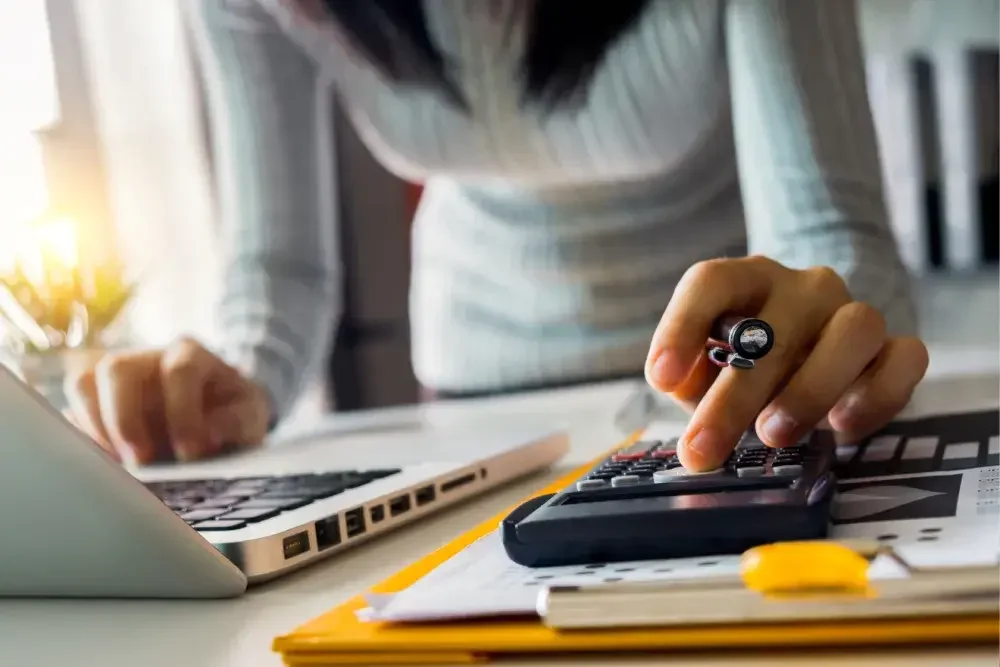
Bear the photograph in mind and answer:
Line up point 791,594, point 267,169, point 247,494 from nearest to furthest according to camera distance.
A: point 791,594, point 247,494, point 267,169

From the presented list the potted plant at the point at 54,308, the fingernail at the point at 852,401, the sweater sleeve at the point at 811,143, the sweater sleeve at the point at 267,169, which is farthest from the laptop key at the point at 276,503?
the potted plant at the point at 54,308

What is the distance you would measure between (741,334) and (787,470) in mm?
58

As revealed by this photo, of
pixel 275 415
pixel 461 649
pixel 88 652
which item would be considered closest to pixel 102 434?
pixel 275 415

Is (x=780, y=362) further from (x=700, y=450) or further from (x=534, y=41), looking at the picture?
(x=534, y=41)

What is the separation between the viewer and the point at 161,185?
210 cm

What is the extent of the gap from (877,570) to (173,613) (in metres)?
0.22

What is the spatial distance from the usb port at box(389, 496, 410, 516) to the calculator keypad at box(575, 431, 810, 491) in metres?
0.09

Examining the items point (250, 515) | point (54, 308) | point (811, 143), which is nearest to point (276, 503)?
point (250, 515)

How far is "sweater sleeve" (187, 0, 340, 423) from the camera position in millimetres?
928

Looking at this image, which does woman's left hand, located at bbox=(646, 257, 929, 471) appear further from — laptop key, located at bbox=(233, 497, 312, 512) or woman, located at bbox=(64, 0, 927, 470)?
laptop key, located at bbox=(233, 497, 312, 512)

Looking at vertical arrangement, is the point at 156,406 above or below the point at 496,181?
below

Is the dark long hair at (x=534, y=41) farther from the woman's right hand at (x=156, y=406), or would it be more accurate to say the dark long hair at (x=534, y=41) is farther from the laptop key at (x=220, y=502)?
the laptop key at (x=220, y=502)

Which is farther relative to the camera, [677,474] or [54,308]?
[54,308]

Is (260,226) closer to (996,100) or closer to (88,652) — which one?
(88,652)
